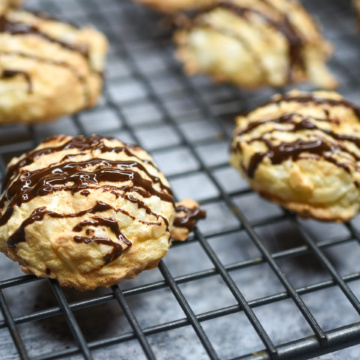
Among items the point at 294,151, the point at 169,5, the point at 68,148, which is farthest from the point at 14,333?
the point at 169,5

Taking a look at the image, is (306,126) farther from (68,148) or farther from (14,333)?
(14,333)

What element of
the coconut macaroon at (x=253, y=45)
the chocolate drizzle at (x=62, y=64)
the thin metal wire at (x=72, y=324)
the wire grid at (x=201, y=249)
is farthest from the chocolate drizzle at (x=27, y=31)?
the thin metal wire at (x=72, y=324)

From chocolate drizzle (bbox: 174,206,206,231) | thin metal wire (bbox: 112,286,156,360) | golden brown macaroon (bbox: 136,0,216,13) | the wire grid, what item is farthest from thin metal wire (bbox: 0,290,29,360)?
golden brown macaroon (bbox: 136,0,216,13)

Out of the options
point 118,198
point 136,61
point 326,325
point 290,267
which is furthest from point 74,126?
point 326,325

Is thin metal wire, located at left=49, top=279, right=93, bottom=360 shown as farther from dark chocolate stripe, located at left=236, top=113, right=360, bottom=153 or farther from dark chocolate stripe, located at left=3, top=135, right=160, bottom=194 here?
dark chocolate stripe, located at left=236, top=113, right=360, bottom=153

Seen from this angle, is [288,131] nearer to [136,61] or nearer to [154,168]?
[154,168]

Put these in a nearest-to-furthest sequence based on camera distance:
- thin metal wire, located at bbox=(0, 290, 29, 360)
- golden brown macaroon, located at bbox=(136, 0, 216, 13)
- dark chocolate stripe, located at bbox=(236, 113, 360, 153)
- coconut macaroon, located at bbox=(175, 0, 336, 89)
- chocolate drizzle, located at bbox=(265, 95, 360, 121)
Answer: thin metal wire, located at bbox=(0, 290, 29, 360)
dark chocolate stripe, located at bbox=(236, 113, 360, 153)
chocolate drizzle, located at bbox=(265, 95, 360, 121)
coconut macaroon, located at bbox=(175, 0, 336, 89)
golden brown macaroon, located at bbox=(136, 0, 216, 13)
